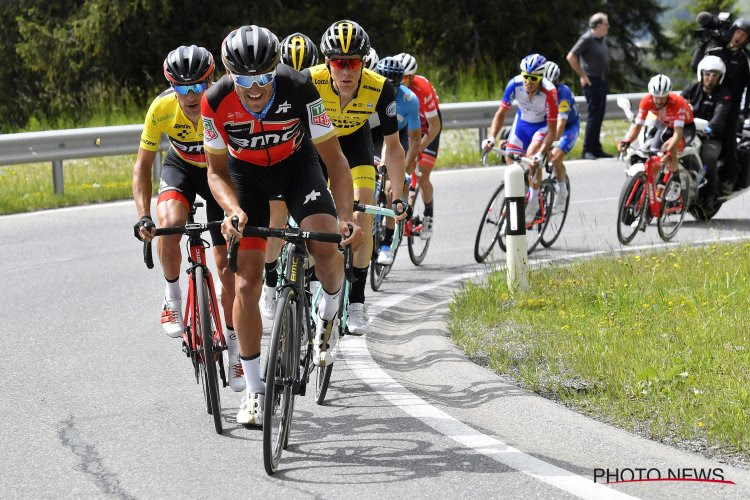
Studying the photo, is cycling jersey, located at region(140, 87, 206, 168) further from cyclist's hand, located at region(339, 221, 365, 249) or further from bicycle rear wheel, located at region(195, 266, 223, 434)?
cyclist's hand, located at region(339, 221, 365, 249)

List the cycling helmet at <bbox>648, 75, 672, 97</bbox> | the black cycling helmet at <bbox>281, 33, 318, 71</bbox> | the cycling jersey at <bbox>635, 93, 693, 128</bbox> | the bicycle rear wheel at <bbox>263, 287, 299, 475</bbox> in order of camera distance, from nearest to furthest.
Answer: the bicycle rear wheel at <bbox>263, 287, 299, 475</bbox>, the black cycling helmet at <bbox>281, 33, 318, 71</bbox>, the cycling helmet at <bbox>648, 75, 672, 97</bbox>, the cycling jersey at <bbox>635, 93, 693, 128</bbox>

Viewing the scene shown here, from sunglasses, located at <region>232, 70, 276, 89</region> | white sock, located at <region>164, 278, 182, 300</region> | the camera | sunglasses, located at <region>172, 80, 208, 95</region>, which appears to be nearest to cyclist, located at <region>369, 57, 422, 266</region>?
white sock, located at <region>164, 278, 182, 300</region>

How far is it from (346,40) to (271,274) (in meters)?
1.58

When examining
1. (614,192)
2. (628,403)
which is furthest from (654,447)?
(614,192)

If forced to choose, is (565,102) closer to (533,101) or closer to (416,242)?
(533,101)

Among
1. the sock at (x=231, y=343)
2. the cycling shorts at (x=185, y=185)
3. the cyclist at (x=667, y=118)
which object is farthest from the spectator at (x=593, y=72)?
the sock at (x=231, y=343)

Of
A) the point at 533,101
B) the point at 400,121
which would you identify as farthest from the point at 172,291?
Result: the point at 533,101

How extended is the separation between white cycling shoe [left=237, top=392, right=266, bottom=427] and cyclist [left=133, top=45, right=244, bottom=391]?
65 cm

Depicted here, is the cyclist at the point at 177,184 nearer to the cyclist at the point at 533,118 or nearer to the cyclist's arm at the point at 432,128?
the cyclist's arm at the point at 432,128

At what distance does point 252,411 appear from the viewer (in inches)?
243

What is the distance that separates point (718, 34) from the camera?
1464cm

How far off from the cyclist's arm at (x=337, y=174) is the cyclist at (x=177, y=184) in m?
0.96

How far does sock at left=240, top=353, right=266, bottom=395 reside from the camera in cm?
614

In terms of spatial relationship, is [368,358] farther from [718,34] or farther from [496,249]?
[718,34]
